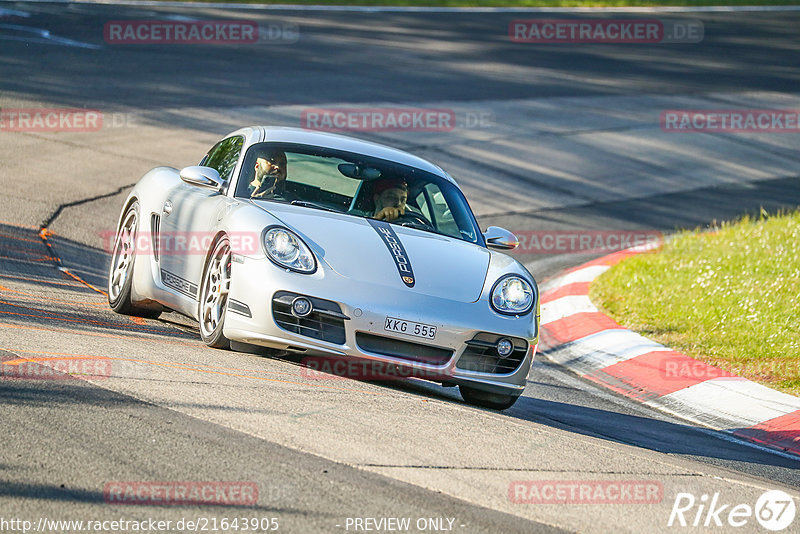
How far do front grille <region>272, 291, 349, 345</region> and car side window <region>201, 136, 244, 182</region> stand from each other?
154 centimetres

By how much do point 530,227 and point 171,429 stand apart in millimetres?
9086

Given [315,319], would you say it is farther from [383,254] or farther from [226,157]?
[226,157]

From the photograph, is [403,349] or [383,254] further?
[383,254]

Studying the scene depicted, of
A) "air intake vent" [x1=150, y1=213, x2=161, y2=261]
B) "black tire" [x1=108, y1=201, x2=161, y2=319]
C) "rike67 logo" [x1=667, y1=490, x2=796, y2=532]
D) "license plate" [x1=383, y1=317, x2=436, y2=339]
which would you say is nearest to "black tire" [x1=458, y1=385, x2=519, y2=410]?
"license plate" [x1=383, y1=317, x2=436, y2=339]

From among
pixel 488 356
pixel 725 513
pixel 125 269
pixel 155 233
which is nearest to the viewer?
pixel 725 513

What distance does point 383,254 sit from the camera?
6.18 m

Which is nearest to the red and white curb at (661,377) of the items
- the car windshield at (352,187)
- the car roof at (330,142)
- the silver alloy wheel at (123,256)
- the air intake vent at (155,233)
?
the car windshield at (352,187)

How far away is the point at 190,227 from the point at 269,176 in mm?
597

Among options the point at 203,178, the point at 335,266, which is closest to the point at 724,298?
the point at 335,266

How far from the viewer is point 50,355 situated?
17.1ft

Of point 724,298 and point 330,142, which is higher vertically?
point 330,142

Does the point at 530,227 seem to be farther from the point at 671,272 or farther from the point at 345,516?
the point at 345,516

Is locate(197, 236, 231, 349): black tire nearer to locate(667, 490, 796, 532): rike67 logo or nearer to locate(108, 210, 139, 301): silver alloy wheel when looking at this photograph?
locate(108, 210, 139, 301): silver alloy wheel

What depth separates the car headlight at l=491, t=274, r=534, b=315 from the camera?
6238 mm
